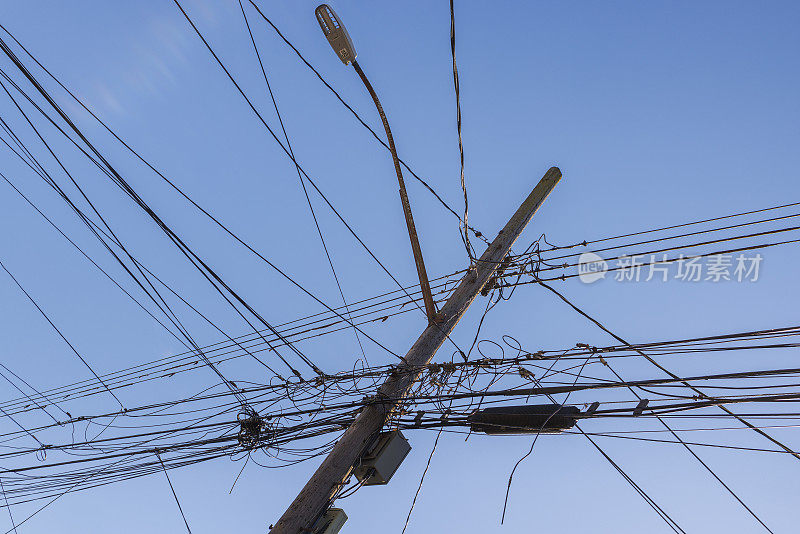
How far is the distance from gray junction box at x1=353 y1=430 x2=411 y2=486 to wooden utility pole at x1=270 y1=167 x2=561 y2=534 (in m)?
0.07

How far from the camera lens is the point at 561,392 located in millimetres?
3799

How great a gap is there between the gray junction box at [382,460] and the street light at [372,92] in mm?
1253

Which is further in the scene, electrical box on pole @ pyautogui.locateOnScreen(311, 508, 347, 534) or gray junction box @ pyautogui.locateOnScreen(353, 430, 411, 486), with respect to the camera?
gray junction box @ pyautogui.locateOnScreen(353, 430, 411, 486)

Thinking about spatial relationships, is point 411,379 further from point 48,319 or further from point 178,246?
point 48,319

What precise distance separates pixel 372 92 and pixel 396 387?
252 cm

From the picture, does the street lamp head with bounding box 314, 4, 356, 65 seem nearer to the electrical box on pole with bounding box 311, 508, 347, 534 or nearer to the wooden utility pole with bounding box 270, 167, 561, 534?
the wooden utility pole with bounding box 270, 167, 561, 534

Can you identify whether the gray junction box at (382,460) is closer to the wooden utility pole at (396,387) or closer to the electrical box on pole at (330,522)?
the wooden utility pole at (396,387)

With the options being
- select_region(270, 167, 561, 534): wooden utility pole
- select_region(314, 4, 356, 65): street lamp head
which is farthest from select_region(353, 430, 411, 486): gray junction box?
select_region(314, 4, 356, 65): street lamp head

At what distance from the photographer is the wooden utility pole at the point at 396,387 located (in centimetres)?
362

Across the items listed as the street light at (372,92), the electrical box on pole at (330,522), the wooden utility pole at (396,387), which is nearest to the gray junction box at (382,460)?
the wooden utility pole at (396,387)

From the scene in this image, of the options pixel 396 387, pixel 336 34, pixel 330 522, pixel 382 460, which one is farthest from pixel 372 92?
pixel 330 522

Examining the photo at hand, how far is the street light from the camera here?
378 centimetres

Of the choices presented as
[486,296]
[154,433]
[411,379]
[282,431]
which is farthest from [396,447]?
[154,433]

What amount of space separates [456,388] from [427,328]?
71cm
